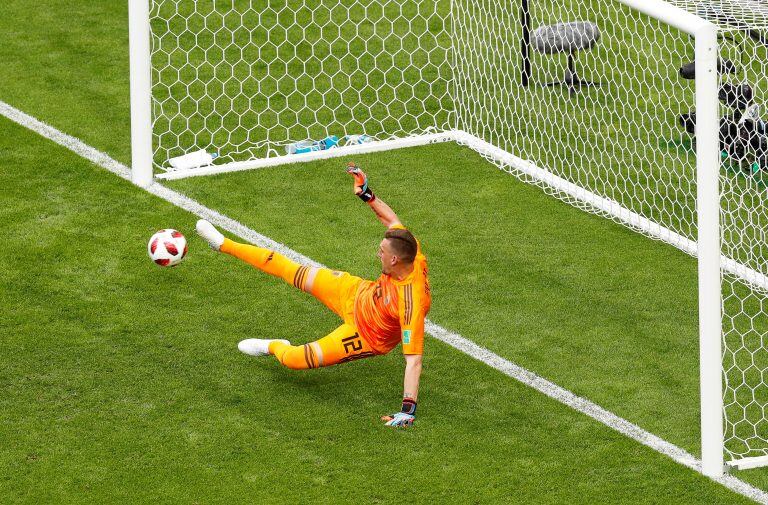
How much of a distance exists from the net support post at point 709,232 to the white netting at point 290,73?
523cm

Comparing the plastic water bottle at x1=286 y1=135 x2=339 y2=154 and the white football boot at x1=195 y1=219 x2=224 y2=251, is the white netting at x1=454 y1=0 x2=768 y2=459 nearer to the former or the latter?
the plastic water bottle at x1=286 y1=135 x2=339 y2=154

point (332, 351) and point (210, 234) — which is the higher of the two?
point (210, 234)

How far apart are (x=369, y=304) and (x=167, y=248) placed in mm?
1293

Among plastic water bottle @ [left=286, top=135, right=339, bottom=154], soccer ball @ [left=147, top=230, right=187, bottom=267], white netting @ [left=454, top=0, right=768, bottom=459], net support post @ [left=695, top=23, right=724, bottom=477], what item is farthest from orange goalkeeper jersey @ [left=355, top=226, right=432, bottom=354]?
plastic water bottle @ [left=286, top=135, right=339, bottom=154]

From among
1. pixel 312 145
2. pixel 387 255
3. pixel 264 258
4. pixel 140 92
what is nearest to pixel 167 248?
pixel 264 258

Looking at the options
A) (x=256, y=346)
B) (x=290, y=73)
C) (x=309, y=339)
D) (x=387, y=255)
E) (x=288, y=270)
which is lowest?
(x=309, y=339)

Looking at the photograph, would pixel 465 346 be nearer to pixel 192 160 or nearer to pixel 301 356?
pixel 301 356

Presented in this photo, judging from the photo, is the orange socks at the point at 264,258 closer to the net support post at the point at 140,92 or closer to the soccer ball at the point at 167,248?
the soccer ball at the point at 167,248

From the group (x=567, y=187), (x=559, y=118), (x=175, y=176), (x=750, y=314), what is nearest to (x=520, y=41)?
(x=559, y=118)

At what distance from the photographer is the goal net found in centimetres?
1099

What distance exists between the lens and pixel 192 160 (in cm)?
1186

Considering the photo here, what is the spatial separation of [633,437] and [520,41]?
211 inches

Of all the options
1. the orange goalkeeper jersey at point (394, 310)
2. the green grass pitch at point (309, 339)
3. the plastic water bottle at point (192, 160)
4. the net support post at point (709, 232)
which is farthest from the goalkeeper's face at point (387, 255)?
the plastic water bottle at point (192, 160)

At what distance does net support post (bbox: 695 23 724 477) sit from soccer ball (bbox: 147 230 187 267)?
307 cm
